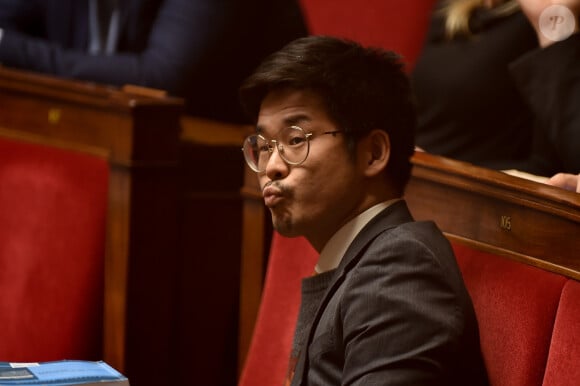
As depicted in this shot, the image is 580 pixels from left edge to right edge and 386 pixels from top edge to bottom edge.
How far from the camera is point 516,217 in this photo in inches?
43.4

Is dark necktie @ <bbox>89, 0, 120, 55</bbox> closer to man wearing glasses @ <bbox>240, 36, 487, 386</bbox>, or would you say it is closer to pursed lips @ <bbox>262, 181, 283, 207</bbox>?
man wearing glasses @ <bbox>240, 36, 487, 386</bbox>

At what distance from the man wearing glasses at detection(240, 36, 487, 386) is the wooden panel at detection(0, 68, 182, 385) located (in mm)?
519

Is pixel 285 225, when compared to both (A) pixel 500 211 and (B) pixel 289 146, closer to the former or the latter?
(B) pixel 289 146

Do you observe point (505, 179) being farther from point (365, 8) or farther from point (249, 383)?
point (365, 8)

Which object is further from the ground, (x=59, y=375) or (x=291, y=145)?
(x=291, y=145)

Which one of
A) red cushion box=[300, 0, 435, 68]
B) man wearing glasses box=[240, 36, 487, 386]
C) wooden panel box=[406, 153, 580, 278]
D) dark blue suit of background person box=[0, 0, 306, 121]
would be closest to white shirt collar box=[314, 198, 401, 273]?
man wearing glasses box=[240, 36, 487, 386]

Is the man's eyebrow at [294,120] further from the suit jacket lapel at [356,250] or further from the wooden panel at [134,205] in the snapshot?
the wooden panel at [134,205]

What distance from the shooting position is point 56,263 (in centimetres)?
174

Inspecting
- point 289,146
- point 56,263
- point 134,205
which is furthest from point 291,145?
point 56,263

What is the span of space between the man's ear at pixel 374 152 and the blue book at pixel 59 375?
32 centimetres

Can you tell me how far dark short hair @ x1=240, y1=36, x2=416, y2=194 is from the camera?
1.10 metres

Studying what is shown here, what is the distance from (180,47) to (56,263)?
0.45 m

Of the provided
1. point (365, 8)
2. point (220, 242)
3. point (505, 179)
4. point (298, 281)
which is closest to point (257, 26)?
point (365, 8)

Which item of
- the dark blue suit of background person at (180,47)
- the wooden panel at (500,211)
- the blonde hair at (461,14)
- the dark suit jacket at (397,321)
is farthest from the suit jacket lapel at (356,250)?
the dark blue suit of background person at (180,47)
